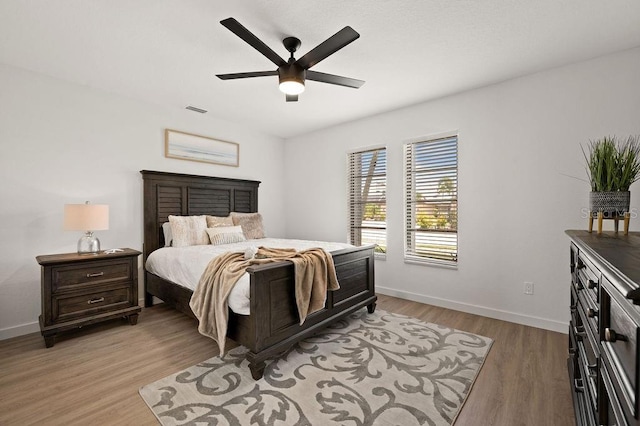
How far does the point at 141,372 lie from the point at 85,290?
1230 mm

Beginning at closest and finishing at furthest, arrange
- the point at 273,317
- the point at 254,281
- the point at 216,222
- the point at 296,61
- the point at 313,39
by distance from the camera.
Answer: the point at 254,281, the point at 273,317, the point at 296,61, the point at 313,39, the point at 216,222

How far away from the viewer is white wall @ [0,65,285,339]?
2900 millimetres

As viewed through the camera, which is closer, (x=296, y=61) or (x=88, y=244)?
(x=296, y=61)

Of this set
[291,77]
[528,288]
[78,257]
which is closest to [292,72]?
[291,77]

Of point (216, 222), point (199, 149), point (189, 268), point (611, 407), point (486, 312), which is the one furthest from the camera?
point (199, 149)

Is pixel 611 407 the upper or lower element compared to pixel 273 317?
upper

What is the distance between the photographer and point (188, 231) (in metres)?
3.73

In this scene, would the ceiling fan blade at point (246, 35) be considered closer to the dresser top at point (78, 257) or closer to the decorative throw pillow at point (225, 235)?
the decorative throw pillow at point (225, 235)

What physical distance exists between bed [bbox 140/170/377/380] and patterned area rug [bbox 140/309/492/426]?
0.61 feet

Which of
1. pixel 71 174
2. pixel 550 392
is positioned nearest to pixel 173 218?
pixel 71 174

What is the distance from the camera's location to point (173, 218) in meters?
3.76

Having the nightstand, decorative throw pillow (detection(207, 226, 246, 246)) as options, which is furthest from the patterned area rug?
decorative throw pillow (detection(207, 226, 246, 246))

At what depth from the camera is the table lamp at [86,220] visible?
113 inches

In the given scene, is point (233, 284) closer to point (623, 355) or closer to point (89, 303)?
point (89, 303)
